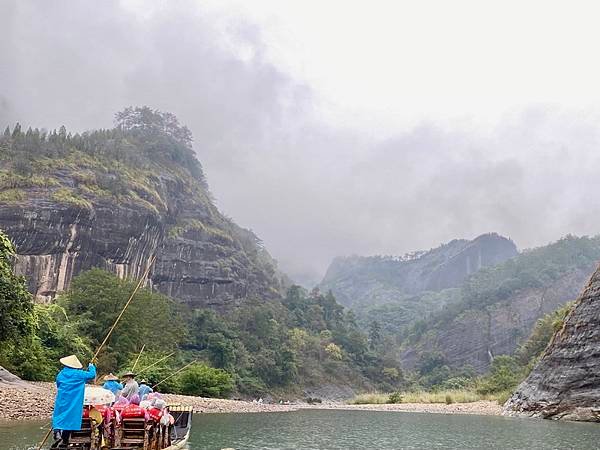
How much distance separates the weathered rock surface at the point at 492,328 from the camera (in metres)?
126

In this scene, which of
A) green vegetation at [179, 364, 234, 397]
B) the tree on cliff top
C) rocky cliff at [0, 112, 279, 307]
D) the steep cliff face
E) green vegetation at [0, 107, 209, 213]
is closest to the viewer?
the steep cliff face

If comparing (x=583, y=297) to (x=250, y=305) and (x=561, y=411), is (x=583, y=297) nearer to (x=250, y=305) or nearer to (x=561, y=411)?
(x=561, y=411)

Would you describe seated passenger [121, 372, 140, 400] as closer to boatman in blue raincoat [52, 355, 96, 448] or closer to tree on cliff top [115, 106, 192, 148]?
boatman in blue raincoat [52, 355, 96, 448]

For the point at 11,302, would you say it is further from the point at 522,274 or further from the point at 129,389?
the point at 522,274

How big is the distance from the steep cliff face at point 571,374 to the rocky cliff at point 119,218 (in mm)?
41796

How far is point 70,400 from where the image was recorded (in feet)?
30.8

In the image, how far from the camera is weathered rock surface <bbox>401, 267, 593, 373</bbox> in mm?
126062

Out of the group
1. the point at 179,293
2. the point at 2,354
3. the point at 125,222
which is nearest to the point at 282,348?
the point at 179,293

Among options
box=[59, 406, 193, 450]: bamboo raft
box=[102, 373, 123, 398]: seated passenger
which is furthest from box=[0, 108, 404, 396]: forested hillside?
box=[59, 406, 193, 450]: bamboo raft

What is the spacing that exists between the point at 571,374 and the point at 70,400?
113 ft

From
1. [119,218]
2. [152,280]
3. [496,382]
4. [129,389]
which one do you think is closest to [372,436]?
[129,389]

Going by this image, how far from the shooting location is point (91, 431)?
32.2ft

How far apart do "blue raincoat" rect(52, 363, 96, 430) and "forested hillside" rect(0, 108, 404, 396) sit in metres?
21.8

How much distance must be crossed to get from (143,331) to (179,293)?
39958 mm
